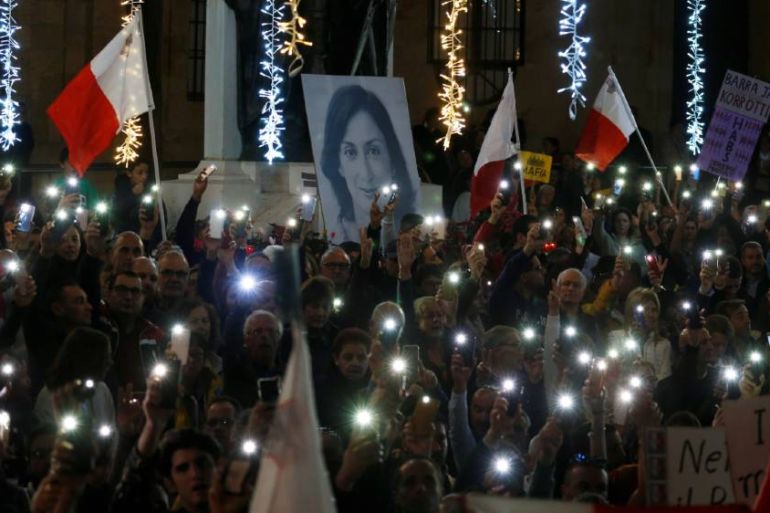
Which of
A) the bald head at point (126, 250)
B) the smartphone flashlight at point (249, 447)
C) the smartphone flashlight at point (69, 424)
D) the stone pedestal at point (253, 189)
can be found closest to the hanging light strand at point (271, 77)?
the stone pedestal at point (253, 189)

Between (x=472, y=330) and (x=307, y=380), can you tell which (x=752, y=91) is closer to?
(x=472, y=330)

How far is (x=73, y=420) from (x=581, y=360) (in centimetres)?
343

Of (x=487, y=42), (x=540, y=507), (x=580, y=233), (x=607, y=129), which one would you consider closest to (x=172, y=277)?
(x=540, y=507)

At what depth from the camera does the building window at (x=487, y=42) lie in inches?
1070

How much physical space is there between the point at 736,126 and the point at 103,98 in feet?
18.3

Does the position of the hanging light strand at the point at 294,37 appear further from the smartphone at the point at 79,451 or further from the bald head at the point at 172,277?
the smartphone at the point at 79,451

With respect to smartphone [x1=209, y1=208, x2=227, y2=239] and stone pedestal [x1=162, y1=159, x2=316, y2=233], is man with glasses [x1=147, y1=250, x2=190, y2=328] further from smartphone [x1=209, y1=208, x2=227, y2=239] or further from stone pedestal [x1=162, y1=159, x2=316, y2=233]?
stone pedestal [x1=162, y1=159, x2=316, y2=233]

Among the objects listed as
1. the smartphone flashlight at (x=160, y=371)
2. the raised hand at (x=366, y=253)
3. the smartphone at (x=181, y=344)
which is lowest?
the smartphone flashlight at (x=160, y=371)

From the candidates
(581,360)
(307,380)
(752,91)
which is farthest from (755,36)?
(307,380)

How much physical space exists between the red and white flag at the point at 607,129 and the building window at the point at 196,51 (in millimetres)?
10712

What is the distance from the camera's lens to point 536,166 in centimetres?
1831

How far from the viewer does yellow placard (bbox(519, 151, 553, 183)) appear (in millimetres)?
18281

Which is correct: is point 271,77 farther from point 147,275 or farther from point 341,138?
point 147,275

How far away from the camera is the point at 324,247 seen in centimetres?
1443
